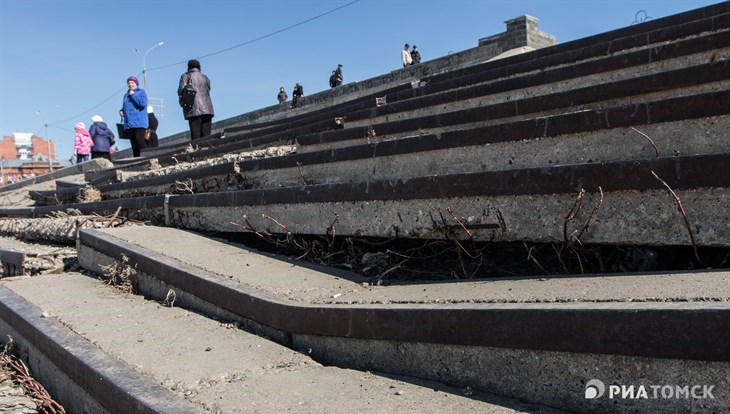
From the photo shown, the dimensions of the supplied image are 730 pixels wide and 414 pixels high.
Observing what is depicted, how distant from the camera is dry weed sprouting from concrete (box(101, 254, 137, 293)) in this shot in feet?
12.8

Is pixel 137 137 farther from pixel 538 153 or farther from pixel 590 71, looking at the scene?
pixel 538 153

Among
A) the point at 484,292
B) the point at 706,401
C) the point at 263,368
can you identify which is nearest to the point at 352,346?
the point at 263,368

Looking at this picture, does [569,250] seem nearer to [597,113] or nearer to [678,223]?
[678,223]

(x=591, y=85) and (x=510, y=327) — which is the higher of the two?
(x=591, y=85)

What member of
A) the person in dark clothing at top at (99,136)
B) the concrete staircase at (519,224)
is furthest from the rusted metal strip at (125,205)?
the person in dark clothing at top at (99,136)

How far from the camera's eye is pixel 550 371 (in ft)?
6.31

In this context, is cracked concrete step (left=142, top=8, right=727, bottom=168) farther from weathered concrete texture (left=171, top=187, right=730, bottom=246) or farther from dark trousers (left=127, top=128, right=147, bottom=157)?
dark trousers (left=127, top=128, right=147, bottom=157)

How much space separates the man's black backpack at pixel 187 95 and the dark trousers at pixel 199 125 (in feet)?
1.51

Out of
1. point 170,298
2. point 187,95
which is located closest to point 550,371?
point 170,298

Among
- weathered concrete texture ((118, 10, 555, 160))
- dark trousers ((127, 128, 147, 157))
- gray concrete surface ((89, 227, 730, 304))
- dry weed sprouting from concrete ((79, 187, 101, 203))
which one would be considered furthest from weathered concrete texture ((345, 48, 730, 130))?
weathered concrete texture ((118, 10, 555, 160))

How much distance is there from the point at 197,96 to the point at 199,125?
875 millimetres

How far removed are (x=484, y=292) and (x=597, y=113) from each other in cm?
133

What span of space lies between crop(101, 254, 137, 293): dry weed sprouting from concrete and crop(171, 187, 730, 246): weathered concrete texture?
1.13m

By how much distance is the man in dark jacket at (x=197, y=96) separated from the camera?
10.1m
